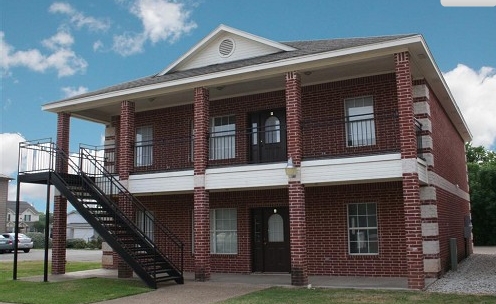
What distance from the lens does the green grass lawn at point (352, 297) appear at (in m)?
10.3

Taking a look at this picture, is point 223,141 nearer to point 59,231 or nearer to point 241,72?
point 241,72

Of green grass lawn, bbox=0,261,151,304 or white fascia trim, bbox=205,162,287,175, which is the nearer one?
green grass lawn, bbox=0,261,151,304

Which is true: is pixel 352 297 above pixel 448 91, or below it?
below

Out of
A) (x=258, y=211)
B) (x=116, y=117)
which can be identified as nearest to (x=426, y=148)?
(x=258, y=211)

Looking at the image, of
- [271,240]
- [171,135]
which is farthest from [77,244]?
[271,240]

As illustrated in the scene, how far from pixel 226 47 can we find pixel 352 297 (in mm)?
9489

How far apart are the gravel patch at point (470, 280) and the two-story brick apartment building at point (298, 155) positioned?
1.72ft

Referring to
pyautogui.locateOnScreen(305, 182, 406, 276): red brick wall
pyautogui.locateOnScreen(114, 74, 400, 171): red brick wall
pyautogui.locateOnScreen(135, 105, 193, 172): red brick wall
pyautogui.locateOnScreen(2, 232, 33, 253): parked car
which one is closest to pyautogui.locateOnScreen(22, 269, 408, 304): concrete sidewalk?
pyautogui.locateOnScreen(305, 182, 406, 276): red brick wall

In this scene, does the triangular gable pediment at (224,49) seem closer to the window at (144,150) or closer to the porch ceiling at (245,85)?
the porch ceiling at (245,85)

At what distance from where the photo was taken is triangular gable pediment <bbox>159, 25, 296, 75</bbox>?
16422 millimetres

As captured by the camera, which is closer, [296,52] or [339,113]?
[296,52]

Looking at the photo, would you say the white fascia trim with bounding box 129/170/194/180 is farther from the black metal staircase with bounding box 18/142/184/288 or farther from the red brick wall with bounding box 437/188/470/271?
the red brick wall with bounding box 437/188/470/271

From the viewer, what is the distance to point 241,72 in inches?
560

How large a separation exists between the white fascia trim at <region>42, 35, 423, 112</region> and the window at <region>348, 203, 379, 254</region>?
15.0 feet
